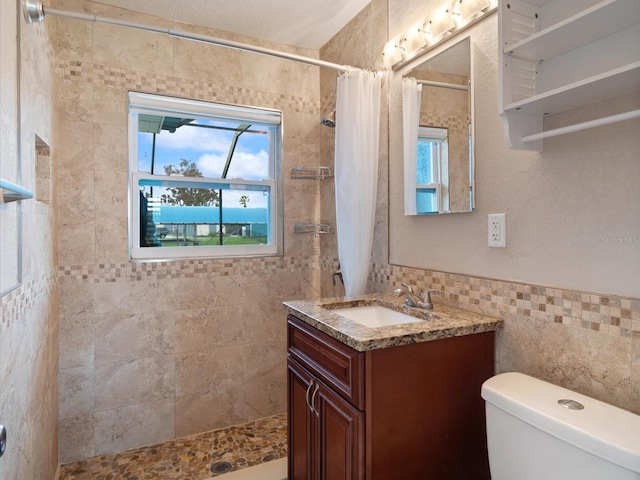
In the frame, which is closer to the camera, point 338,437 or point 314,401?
point 338,437

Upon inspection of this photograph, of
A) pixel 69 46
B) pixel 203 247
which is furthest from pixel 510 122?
pixel 69 46

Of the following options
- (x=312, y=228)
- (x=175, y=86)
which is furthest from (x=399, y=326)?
(x=175, y=86)

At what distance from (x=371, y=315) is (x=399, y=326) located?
0.46 metres

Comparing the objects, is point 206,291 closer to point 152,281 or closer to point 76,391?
point 152,281

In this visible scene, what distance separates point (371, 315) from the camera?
180cm

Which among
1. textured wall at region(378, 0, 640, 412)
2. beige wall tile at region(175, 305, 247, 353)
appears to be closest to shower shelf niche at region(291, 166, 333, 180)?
beige wall tile at region(175, 305, 247, 353)

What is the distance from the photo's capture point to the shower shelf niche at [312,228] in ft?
8.51

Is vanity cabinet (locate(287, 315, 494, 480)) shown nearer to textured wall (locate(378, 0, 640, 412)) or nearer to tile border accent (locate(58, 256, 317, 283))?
textured wall (locate(378, 0, 640, 412))

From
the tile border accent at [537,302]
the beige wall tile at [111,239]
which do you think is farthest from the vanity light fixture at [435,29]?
the beige wall tile at [111,239]

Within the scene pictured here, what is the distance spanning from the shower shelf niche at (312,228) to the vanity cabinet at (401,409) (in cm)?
118

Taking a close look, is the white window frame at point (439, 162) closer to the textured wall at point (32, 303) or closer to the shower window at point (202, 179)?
the shower window at point (202, 179)

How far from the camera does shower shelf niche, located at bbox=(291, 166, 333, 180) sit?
2584 mm

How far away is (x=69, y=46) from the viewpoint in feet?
6.88

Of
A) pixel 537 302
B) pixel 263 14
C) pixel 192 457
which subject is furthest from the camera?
pixel 263 14
